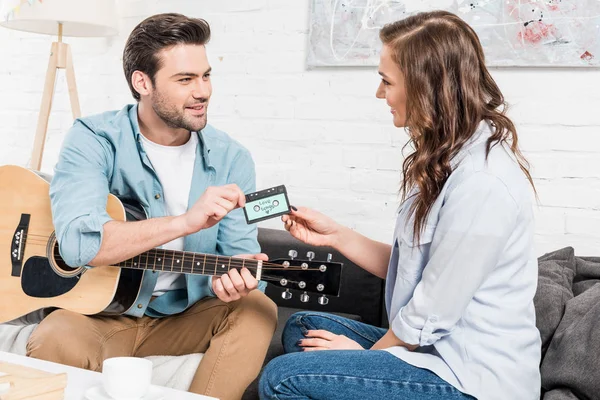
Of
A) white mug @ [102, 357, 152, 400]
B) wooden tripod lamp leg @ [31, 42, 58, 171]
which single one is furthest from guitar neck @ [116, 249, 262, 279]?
wooden tripod lamp leg @ [31, 42, 58, 171]

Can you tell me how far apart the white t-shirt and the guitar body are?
0.10 m

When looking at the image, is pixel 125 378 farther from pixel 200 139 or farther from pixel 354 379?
pixel 200 139

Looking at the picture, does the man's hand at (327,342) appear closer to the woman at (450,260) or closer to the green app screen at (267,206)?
the woman at (450,260)

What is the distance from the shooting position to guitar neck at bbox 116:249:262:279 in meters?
1.73

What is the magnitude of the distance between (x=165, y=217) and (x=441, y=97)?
0.69 metres

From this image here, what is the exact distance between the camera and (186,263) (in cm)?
177

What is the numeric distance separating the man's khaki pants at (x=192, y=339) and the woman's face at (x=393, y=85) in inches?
24.1

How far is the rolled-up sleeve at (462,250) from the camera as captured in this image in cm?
135

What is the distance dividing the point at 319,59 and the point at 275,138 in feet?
1.09

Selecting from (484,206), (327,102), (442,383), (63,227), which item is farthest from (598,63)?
(63,227)

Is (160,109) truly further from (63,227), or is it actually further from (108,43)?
(108,43)

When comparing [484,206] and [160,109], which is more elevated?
[160,109]

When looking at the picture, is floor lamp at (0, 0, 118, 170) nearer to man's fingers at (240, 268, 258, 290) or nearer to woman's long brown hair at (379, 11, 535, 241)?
man's fingers at (240, 268, 258, 290)

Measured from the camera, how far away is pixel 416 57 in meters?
1.46
